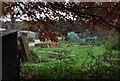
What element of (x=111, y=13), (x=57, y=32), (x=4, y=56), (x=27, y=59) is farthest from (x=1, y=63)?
(x=27, y=59)

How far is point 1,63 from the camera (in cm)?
137

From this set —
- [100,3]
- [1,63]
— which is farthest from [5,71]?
[100,3]

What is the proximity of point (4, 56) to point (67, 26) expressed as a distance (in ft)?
5.04

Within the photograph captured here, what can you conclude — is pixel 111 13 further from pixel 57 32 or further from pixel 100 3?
pixel 57 32

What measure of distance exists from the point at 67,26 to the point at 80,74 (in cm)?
99

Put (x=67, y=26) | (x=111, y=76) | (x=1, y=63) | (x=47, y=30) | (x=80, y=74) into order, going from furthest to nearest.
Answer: (x=67, y=26) < (x=47, y=30) < (x=80, y=74) < (x=111, y=76) < (x=1, y=63)

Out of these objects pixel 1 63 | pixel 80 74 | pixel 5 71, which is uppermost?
pixel 1 63

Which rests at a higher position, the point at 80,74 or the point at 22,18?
the point at 22,18

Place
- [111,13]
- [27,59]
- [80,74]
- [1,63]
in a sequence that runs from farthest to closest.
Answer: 1. [27,59]
2. [80,74]
3. [111,13]
4. [1,63]

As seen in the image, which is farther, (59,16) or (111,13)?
(59,16)

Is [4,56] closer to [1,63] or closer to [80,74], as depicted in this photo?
[1,63]

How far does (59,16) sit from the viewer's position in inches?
95.1

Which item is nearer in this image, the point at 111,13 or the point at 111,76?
the point at 111,13

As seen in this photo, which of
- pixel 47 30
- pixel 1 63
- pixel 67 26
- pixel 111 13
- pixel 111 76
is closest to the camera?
pixel 1 63
